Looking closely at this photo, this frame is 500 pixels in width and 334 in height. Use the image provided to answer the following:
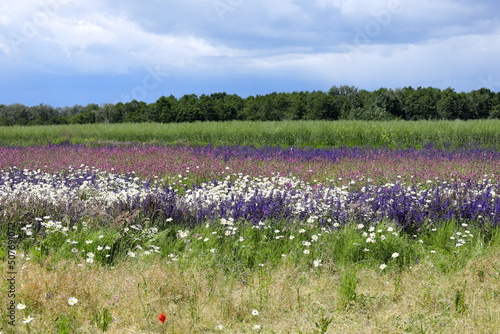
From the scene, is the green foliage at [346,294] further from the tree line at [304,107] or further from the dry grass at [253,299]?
the tree line at [304,107]

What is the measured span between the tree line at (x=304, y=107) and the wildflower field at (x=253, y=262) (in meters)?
59.2

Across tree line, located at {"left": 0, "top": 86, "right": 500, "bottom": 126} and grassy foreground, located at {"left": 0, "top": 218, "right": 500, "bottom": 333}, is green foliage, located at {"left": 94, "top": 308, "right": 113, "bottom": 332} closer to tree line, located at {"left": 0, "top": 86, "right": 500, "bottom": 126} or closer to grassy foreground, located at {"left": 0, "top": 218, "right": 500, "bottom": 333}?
grassy foreground, located at {"left": 0, "top": 218, "right": 500, "bottom": 333}

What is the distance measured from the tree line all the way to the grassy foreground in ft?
198

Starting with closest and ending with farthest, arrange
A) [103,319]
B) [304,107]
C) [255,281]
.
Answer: [103,319] < [255,281] < [304,107]

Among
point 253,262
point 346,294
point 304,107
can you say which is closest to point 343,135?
point 253,262

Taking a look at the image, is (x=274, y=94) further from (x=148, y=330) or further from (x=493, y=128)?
(x=148, y=330)

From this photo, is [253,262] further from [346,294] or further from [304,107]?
[304,107]

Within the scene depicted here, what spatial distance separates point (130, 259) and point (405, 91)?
268 feet

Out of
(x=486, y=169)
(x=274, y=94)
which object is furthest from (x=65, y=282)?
(x=274, y=94)

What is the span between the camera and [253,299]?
4145 millimetres

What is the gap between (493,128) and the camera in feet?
74.6

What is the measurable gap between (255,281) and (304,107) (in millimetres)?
68731

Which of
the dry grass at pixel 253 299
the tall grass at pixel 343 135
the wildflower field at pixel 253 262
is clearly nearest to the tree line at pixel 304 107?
the tall grass at pixel 343 135

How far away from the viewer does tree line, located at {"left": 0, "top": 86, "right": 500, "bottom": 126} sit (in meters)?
68.2
